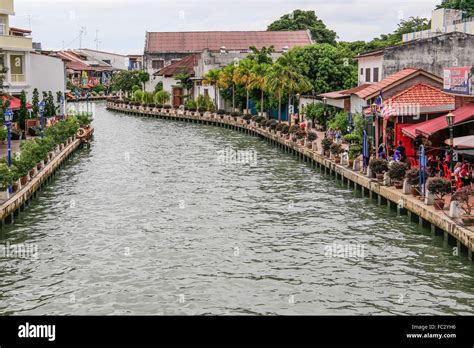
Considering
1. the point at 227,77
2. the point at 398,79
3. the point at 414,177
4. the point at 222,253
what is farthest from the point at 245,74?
the point at 222,253

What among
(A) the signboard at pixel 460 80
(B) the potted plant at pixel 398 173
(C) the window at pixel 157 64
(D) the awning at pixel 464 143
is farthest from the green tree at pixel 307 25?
(D) the awning at pixel 464 143

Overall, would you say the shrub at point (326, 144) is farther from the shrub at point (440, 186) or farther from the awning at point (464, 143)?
the shrub at point (440, 186)

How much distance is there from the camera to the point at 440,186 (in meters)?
29.7

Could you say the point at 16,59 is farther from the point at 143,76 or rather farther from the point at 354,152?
the point at 143,76

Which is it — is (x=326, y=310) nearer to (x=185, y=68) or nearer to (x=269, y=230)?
(x=269, y=230)

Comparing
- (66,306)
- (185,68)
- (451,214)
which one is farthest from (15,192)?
(185,68)

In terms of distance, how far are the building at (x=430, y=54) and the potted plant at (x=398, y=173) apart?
17.7 metres

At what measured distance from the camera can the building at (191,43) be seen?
13100cm

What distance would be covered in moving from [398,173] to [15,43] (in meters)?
41.4

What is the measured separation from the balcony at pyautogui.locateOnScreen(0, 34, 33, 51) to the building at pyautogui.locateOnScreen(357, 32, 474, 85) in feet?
101

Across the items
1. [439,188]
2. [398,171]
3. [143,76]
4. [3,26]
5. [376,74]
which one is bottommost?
[439,188]

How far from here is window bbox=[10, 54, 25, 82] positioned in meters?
65.8

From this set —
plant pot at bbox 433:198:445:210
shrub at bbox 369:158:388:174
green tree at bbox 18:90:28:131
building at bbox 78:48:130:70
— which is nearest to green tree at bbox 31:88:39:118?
green tree at bbox 18:90:28:131
